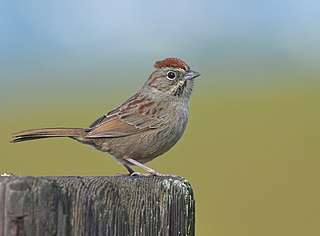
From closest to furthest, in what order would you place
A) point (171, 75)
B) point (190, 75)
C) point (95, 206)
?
point (95, 206) → point (190, 75) → point (171, 75)

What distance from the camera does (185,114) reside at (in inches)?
284

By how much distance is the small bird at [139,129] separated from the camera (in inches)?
273

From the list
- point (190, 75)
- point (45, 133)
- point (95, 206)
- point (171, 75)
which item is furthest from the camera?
point (171, 75)

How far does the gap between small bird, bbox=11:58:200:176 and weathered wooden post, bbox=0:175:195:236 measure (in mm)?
2823

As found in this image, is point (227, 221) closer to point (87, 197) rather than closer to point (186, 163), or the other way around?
point (186, 163)

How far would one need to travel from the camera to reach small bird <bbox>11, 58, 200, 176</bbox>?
22.8 feet

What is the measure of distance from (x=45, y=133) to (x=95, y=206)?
312 cm

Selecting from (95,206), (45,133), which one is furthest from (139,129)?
(95,206)

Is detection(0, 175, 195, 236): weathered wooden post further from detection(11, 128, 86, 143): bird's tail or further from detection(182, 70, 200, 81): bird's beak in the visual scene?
detection(182, 70, 200, 81): bird's beak

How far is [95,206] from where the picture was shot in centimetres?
353

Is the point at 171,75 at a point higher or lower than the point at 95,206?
higher

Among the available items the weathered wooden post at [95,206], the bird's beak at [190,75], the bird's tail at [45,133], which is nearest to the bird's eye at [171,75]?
the bird's beak at [190,75]

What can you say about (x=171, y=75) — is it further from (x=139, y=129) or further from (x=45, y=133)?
(x=45, y=133)

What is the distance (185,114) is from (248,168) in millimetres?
6283
